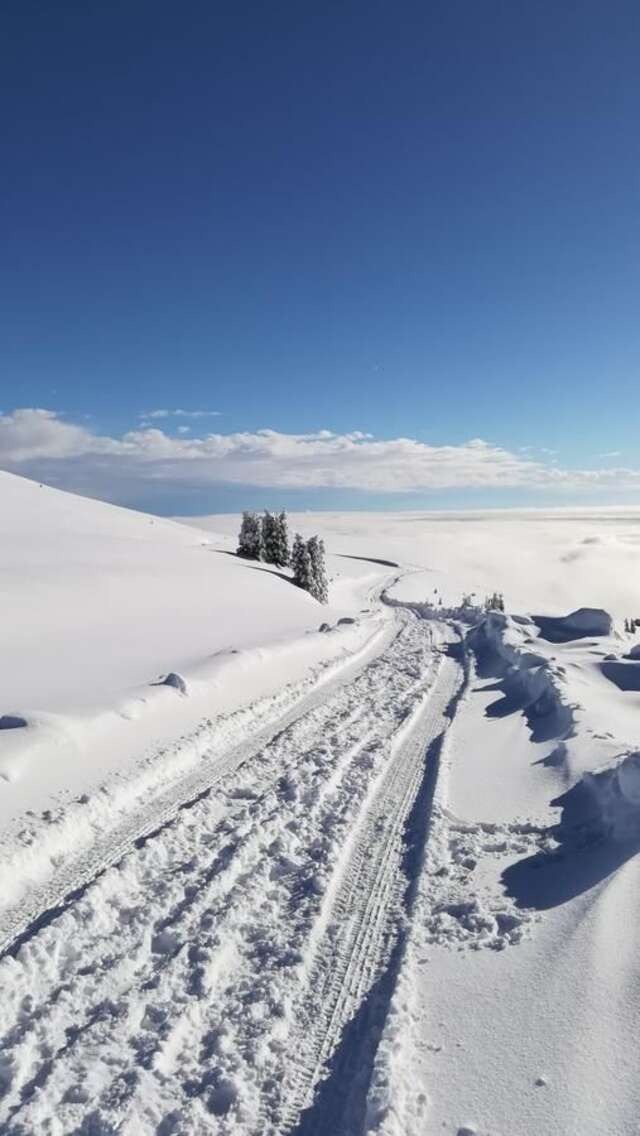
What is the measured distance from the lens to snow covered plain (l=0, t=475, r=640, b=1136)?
390cm

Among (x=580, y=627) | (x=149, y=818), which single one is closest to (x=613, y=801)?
(x=149, y=818)

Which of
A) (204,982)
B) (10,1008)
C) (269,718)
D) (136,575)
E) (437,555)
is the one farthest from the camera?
(437,555)

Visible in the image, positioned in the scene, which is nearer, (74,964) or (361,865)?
(74,964)

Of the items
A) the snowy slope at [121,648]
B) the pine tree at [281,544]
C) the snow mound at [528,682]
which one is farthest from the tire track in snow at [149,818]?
the pine tree at [281,544]

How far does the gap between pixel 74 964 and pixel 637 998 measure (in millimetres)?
4051

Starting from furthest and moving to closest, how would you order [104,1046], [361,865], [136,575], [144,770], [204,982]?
[136,575] → [144,770] → [361,865] → [204,982] → [104,1046]

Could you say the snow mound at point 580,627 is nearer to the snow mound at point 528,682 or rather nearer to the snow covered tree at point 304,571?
the snow mound at point 528,682

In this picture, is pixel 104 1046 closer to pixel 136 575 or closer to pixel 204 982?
pixel 204 982

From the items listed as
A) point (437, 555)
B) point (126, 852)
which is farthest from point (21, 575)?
point (437, 555)

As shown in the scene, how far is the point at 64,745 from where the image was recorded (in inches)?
371

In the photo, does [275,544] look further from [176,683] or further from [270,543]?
[176,683]

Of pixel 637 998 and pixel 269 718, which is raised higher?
pixel 637 998

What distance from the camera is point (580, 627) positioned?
101 ft

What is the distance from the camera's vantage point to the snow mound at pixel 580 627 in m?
30.0
